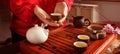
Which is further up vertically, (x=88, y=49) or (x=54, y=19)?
(x=54, y=19)

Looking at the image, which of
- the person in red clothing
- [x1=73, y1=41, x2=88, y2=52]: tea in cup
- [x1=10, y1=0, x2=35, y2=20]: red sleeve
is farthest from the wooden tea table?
[x1=10, y1=0, x2=35, y2=20]: red sleeve

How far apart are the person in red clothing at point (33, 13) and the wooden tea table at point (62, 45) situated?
0.15m

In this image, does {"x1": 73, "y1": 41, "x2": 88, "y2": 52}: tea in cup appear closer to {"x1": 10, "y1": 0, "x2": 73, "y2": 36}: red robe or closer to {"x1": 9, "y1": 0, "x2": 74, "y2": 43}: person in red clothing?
{"x1": 9, "y1": 0, "x2": 74, "y2": 43}: person in red clothing

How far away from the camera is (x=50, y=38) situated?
1.23 m

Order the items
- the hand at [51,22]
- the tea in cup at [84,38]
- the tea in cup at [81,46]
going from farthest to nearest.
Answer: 1. the hand at [51,22]
2. the tea in cup at [84,38]
3. the tea in cup at [81,46]

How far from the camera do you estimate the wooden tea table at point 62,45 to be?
3.45 feet

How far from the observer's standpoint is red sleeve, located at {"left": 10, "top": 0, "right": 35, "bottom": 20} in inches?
55.4

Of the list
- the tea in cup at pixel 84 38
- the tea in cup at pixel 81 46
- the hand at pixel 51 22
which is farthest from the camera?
the hand at pixel 51 22

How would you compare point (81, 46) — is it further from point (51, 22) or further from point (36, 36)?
point (51, 22)

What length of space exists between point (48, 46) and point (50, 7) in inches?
20.2

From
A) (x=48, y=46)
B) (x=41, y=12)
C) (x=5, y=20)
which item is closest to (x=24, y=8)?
(x=41, y=12)

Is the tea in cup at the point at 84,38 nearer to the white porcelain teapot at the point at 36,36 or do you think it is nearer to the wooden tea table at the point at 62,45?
the wooden tea table at the point at 62,45

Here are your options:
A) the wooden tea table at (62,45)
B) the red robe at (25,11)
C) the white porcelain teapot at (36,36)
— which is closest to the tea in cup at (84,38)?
the wooden tea table at (62,45)

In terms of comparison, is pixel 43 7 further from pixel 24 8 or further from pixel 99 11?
pixel 99 11
